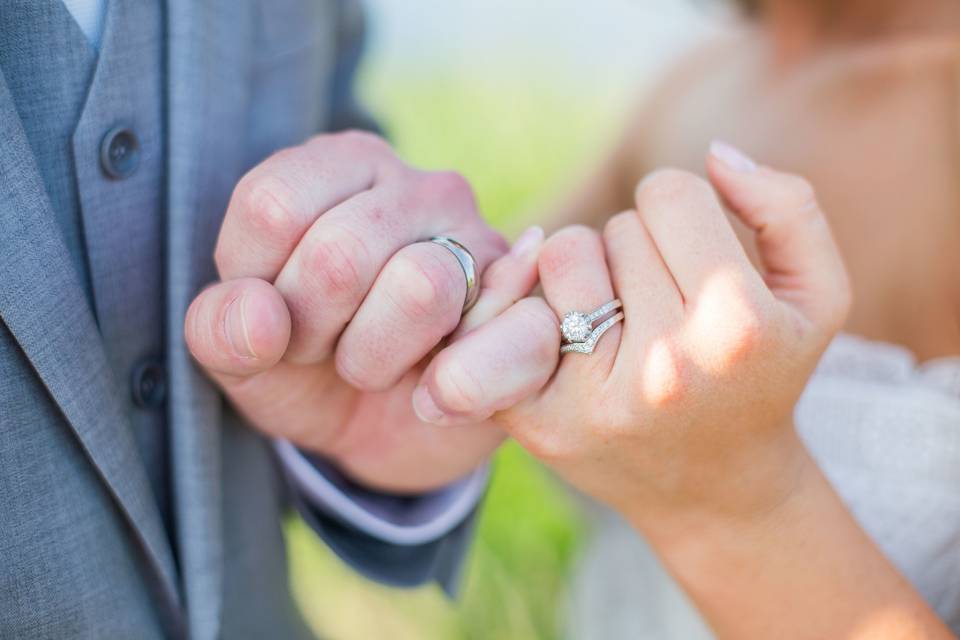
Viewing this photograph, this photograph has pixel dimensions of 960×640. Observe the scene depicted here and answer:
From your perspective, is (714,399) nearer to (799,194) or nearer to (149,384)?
(799,194)

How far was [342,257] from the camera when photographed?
0.72m

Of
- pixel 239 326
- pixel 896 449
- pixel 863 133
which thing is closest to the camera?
pixel 239 326

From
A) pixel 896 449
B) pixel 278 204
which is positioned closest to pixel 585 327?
pixel 278 204

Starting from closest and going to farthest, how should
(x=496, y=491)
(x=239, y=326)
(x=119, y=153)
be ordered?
(x=239, y=326) → (x=119, y=153) → (x=496, y=491)

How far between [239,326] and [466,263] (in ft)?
0.81

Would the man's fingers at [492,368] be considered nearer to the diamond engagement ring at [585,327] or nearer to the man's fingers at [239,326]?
the diamond engagement ring at [585,327]

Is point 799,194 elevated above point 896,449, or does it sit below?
above

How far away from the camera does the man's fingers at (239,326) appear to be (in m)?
0.69

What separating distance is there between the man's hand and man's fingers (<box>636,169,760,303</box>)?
0.47 feet

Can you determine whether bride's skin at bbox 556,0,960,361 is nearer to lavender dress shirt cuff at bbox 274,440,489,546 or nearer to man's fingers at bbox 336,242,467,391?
lavender dress shirt cuff at bbox 274,440,489,546

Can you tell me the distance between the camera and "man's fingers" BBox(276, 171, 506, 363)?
2.36 ft

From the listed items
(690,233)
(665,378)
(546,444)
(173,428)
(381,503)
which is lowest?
(381,503)

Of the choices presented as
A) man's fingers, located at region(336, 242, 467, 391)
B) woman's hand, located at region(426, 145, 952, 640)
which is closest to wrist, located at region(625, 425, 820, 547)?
woman's hand, located at region(426, 145, 952, 640)

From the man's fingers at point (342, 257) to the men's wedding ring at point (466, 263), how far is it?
19 millimetres
